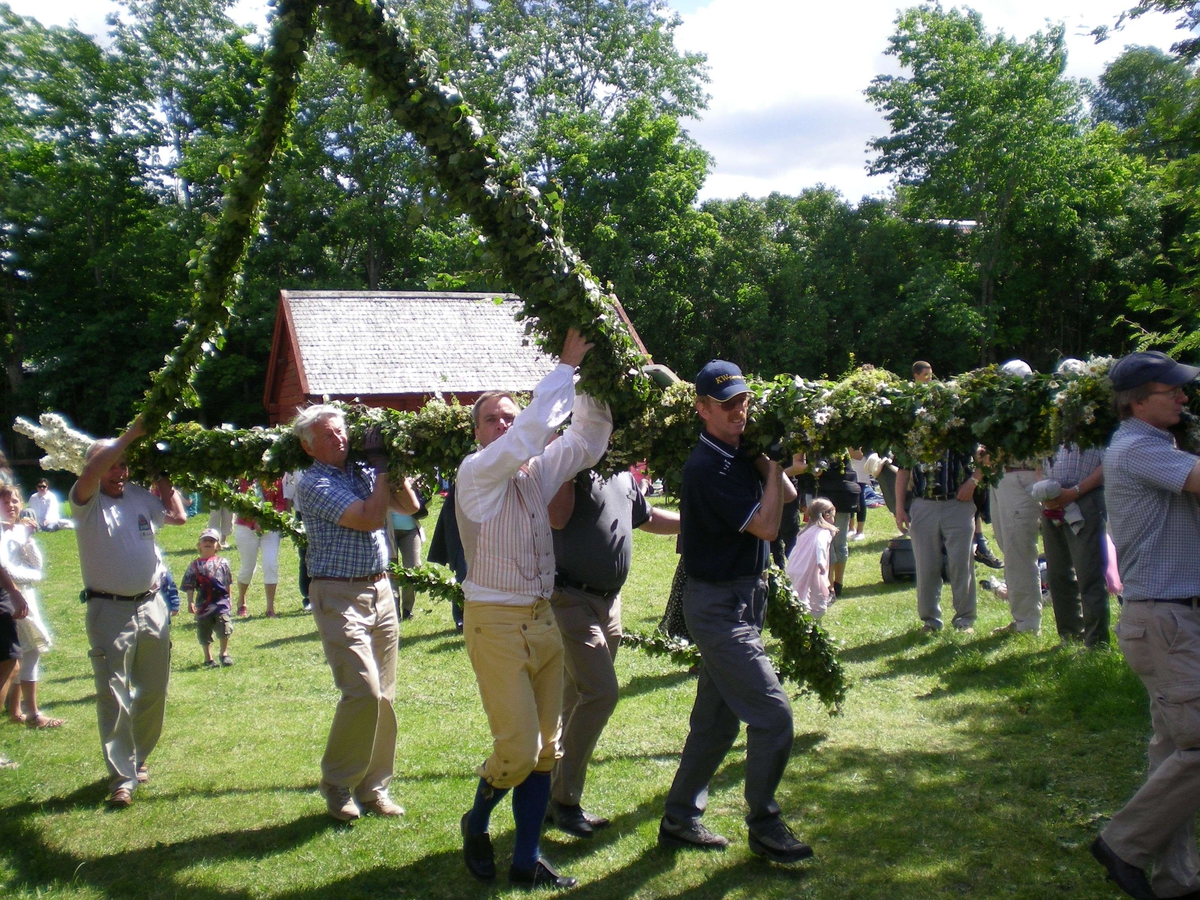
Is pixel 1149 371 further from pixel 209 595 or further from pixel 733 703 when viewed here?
pixel 209 595

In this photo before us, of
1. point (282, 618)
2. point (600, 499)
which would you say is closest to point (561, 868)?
point (600, 499)

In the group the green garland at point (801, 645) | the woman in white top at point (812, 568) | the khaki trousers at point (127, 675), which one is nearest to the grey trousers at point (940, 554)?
the woman in white top at point (812, 568)

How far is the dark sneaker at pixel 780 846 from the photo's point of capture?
453 centimetres

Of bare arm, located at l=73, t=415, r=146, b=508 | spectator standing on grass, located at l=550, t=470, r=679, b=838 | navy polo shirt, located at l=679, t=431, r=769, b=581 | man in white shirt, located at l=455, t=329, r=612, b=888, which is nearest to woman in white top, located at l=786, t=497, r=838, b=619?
spectator standing on grass, located at l=550, t=470, r=679, b=838

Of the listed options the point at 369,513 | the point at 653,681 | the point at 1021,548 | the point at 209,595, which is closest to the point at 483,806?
the point at 369,513

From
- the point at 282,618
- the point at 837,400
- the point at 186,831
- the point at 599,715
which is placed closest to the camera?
the point at 837,400

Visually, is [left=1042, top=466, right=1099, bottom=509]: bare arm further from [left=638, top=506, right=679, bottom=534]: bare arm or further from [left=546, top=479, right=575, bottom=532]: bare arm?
[left=546, top=479, right=575, bottom=532]: bare arm

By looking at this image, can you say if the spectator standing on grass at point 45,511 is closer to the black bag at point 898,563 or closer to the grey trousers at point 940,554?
the black bag at point 898,563

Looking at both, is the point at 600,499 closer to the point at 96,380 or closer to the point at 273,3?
the point at 273,3

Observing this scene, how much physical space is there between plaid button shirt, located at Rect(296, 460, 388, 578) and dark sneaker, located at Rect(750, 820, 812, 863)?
2.63m

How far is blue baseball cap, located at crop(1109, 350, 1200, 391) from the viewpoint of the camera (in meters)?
4.01

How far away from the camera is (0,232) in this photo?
37.9m

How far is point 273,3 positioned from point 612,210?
34.0 meters

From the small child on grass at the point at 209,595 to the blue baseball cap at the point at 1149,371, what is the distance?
8485 millimetres
